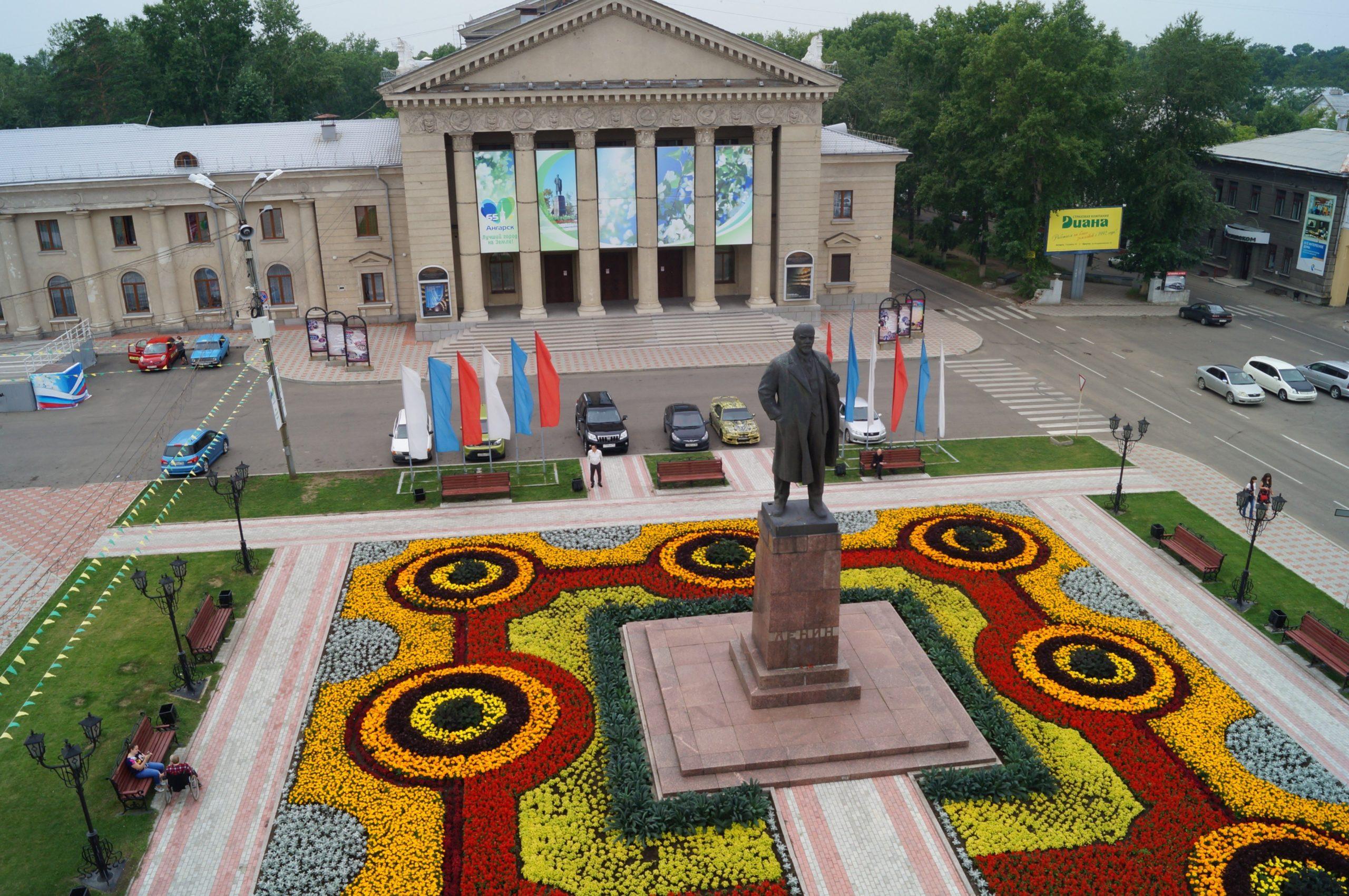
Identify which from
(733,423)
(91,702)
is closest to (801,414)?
(91,702)

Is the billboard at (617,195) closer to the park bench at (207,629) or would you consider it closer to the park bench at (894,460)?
the park bench at (894,460)

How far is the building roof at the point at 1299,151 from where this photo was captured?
69.0m

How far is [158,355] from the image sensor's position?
5600 cm

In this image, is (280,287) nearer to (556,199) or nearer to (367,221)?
(367,221)

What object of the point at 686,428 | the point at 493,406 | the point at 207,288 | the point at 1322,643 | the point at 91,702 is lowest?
the point at 91,702

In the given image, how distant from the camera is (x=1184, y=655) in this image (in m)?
28.2

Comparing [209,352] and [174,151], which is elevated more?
[174,151]

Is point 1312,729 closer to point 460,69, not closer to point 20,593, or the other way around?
point 20,593

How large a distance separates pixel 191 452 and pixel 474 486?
40.0 feet

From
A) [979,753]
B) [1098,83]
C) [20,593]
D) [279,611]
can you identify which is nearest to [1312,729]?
[979,753]

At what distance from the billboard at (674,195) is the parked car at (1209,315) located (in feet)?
105

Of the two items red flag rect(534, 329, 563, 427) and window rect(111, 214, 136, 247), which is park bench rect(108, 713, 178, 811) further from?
window rect(111, 214, 136, 247)

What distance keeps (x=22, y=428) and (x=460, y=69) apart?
27.8 meters

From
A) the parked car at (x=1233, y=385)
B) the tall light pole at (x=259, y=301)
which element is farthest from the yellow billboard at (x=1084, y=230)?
the tall light pole at (x=259, y=301)
